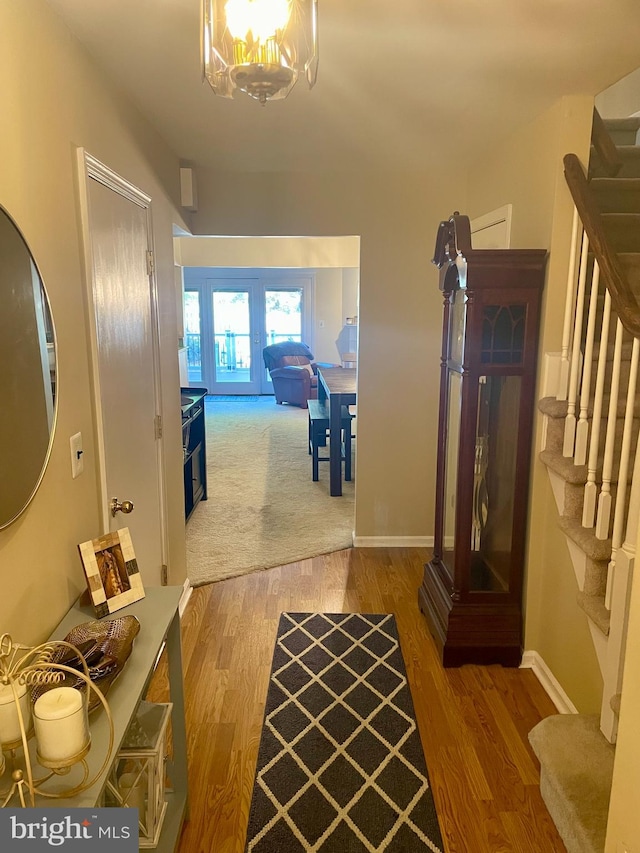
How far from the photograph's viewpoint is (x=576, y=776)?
5.79 ft

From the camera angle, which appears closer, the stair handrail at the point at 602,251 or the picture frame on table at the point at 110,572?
the picture frame on table at the point at 110,572

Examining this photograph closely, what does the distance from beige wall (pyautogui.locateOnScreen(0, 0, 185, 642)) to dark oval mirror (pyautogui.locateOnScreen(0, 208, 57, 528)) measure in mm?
79

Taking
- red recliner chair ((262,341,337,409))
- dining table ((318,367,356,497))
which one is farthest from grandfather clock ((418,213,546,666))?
red recliner chair ((262,341,337,409))

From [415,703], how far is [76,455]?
5.49 feet

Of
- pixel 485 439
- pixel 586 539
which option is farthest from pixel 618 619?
pixel 485 439

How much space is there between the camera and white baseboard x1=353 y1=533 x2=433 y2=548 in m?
4.02

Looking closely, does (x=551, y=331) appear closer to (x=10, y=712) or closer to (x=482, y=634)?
(x=482, y=634)

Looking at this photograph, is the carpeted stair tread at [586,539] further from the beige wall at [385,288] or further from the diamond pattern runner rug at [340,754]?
the beige wall at [385,288]

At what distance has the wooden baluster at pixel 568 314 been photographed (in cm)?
225

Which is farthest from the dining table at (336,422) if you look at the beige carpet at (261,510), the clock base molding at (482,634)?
the clock base molding at (482,634)

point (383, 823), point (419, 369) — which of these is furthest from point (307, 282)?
point (383, 823)

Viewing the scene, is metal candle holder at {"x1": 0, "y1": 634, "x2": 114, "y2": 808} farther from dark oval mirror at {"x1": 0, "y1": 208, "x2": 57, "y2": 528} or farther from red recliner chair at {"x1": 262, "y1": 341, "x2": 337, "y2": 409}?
red recliner chair at {"x1": 262, "y1": 341, "x2": 337, "y2": 409}

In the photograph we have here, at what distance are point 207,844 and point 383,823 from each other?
1.77 feet

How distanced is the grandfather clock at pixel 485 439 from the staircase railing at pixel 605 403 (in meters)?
0.20
